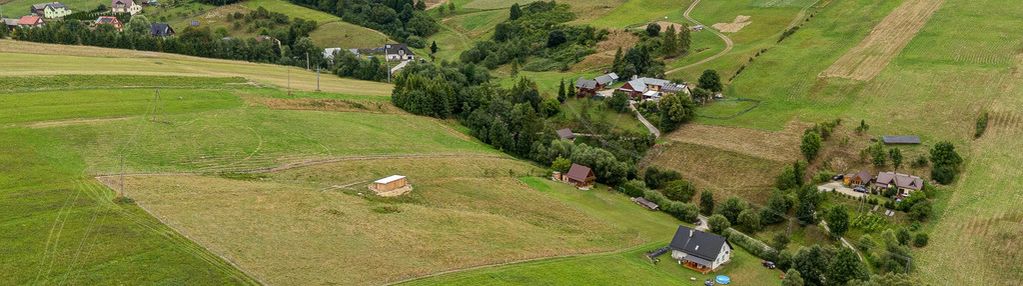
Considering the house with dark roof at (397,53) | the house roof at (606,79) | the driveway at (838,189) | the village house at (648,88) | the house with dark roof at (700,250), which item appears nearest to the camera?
the house with dark roof at (700,250)

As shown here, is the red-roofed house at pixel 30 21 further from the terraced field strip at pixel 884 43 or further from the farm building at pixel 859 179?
the farm building at pixel 859 179

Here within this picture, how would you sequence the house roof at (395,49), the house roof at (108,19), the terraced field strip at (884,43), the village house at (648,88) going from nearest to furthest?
the village house at (648,88)
the terraced field strip at (884,43)
the house roof at (395,49)
the house roof at (108,19)

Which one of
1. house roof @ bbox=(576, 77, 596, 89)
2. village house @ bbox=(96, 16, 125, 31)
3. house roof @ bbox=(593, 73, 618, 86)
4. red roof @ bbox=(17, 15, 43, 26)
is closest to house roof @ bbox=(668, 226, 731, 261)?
house roof @ bbox=(576, 77, 596, 89)

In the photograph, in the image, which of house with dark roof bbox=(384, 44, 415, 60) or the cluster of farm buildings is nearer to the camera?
house with dark roof bbox=(384, 44, 415, 60)

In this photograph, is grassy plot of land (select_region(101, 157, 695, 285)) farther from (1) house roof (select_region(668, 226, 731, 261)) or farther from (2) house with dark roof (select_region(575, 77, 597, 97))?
(2) house with dark roof (select_region(575, 77, 597, 97))

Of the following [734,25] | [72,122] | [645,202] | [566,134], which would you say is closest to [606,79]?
[566,134]

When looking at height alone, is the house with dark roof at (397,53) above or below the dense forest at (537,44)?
below

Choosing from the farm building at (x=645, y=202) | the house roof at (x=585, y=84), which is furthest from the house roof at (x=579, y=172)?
the house roof at (x=585, y=84)
